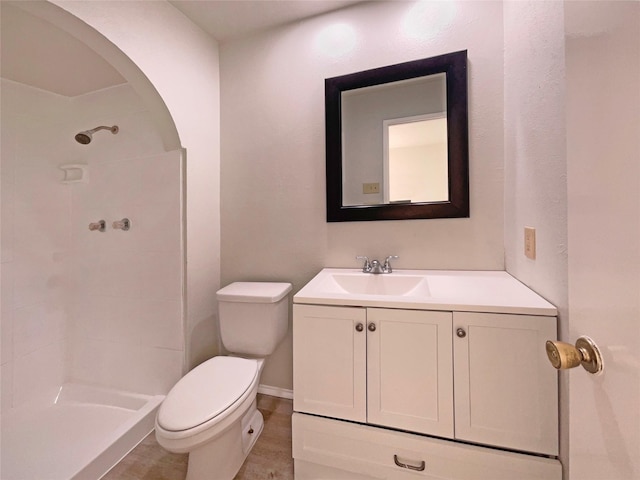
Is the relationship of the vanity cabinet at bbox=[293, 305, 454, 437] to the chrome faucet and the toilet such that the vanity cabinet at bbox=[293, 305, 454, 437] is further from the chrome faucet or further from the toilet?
the chrome faucet

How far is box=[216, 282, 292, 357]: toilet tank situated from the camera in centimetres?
143

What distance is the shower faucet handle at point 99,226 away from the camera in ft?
5.67

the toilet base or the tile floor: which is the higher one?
the toilet base

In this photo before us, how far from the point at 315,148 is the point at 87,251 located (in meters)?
1.77

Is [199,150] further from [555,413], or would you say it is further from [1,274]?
[555,413]

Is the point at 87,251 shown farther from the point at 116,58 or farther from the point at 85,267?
the point at 116,58

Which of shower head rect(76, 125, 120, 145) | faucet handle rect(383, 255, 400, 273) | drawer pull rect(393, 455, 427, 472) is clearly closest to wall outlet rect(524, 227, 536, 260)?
faucet handle rect(383, 255, 400, 273)

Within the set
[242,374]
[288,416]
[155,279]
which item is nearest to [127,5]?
[155,279]

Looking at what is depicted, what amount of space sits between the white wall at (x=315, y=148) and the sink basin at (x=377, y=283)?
0.50 ft

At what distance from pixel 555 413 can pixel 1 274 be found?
2.83 meters

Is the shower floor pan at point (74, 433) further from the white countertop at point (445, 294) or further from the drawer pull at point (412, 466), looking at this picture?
the drawer pull at point (412, 466)

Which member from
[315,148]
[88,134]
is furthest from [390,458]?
[88,134]

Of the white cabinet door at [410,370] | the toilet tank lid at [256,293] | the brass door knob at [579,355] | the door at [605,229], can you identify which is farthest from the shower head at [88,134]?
the brass door knob at [579,355]

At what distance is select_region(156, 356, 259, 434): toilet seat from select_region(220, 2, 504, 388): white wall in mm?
459
